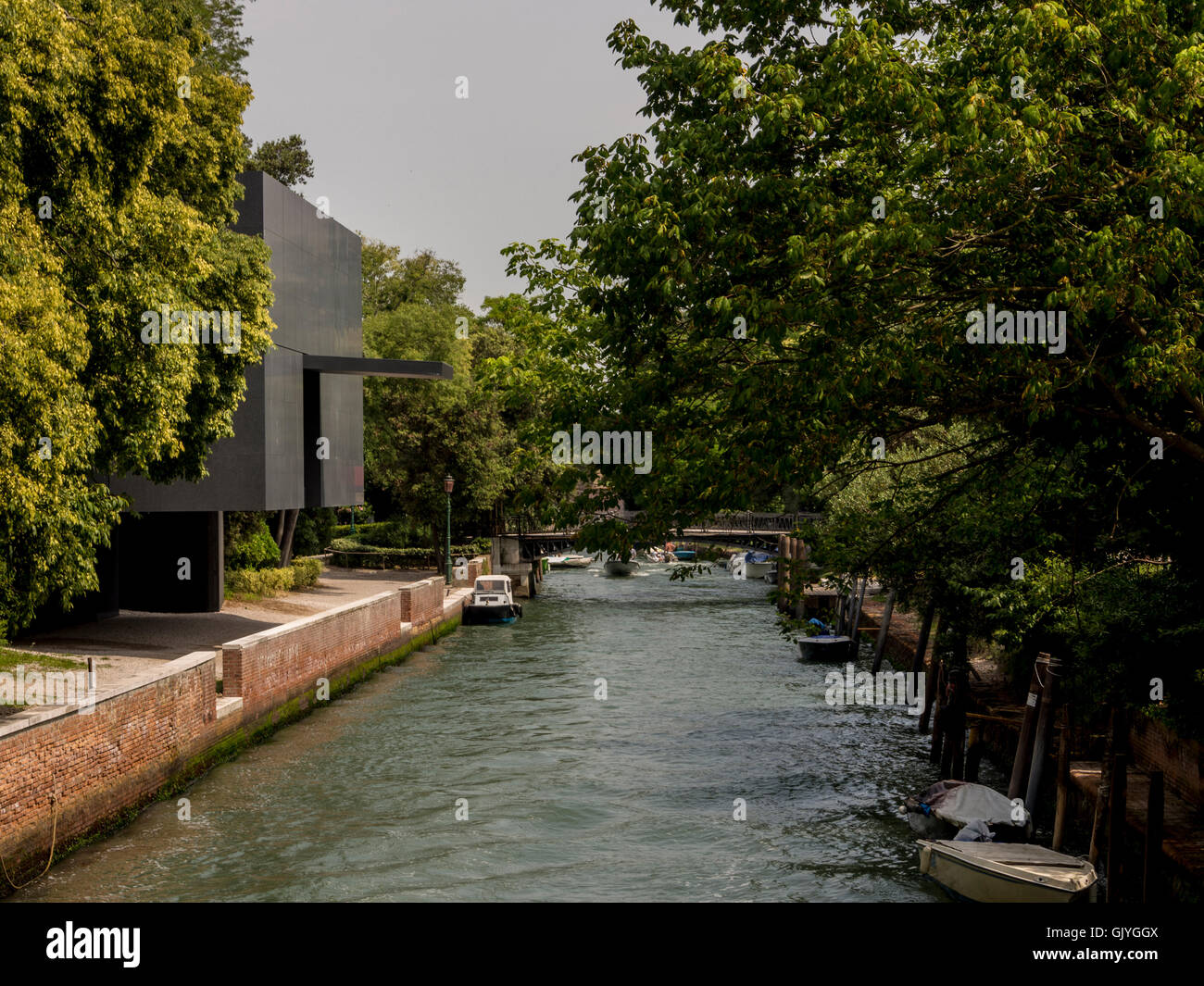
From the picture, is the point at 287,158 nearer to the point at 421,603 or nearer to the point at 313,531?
the point at 313,531

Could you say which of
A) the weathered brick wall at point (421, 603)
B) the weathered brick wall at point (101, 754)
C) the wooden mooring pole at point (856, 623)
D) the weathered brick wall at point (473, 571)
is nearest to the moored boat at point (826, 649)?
the wooden mooring pole at point (856, 623)

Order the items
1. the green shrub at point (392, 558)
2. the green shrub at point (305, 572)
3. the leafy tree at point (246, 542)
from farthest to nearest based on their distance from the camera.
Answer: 1. the green shrub at point (392, 558)
2. the green shrub at point (305, 572)
3. the leafy tree at point (246, 542)

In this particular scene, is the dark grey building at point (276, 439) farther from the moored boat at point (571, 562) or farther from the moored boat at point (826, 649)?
the moored boat at point (571, 562)

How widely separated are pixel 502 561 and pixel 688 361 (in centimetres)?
4643

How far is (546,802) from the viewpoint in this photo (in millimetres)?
19406

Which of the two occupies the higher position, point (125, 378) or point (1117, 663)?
point (125, 378)

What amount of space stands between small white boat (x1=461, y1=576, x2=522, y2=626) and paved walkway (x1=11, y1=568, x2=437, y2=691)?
15.9 ft

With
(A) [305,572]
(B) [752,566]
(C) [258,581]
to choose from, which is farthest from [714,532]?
(C) [258,581]

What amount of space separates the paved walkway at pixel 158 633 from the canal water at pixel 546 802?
2.96 metres

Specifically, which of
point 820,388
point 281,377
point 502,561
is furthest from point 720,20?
point 502,561

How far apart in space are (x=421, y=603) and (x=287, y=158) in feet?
125

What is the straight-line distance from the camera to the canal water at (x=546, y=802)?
15.3m

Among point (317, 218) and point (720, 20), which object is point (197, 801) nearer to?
point (720, 20)

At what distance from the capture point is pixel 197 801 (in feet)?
60.5
